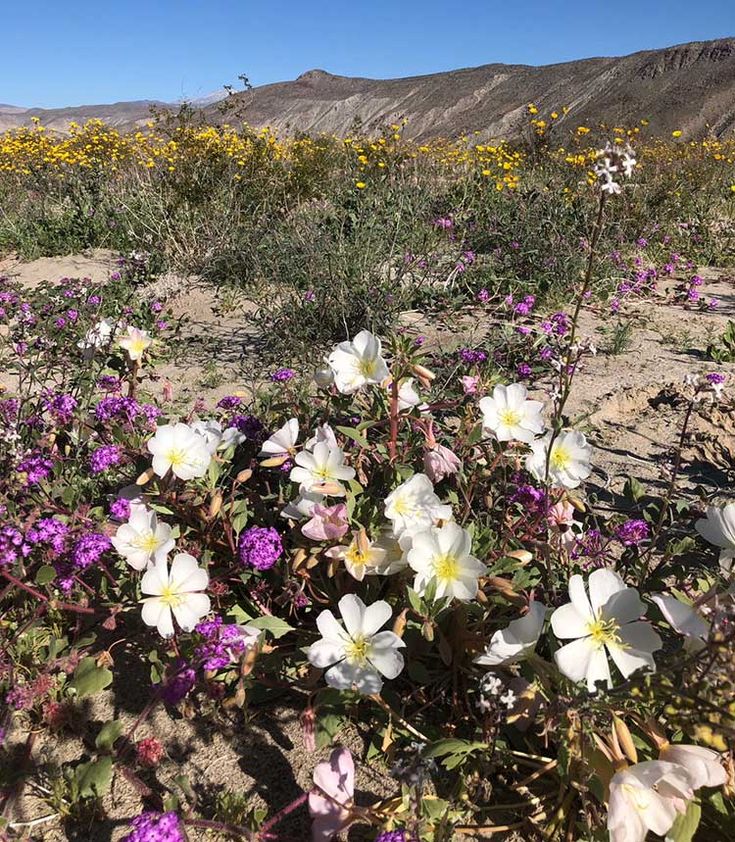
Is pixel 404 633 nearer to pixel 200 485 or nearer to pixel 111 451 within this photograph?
pixel 200 485

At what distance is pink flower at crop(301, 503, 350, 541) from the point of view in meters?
1.58

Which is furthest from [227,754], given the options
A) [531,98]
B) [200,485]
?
[531,98]

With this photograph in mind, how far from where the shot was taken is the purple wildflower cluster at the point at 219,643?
148cm

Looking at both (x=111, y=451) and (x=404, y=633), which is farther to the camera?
(x=111, y=451)

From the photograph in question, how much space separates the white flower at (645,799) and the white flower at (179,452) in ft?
4.09

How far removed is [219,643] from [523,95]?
246 feet

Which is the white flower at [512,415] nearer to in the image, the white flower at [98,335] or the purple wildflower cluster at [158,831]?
the purple wildflower cluster at [158,831]

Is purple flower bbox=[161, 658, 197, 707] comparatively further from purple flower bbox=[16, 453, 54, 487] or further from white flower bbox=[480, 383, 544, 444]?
white flower bbox=[480, 383, 544, 444]

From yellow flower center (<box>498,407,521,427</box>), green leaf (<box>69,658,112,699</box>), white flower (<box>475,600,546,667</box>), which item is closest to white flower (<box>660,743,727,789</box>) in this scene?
white flower (<box>475,600,546,667</box>)

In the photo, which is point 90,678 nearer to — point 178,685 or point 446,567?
point 178,685

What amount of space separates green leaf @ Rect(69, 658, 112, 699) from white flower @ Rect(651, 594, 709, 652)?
1379 mm

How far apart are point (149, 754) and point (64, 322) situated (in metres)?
3.68

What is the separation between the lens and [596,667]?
124cm

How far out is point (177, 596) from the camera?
1528 mm
